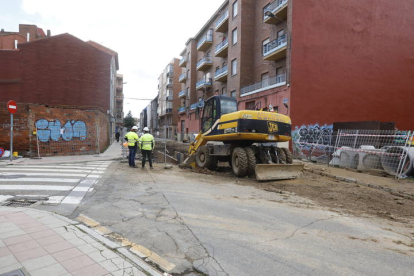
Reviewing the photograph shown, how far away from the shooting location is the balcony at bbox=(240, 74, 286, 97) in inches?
758

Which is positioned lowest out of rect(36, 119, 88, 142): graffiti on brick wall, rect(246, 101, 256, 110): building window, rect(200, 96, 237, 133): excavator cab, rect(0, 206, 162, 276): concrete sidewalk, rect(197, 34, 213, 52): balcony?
rect(0, 206, 162, 276): concrete sidewalk

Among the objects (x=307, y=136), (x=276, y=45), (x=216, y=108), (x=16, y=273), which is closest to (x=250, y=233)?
(x=16, y=273)

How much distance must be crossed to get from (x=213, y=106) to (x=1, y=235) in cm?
791

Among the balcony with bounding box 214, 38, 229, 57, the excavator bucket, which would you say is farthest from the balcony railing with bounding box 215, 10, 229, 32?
the excavator bucket

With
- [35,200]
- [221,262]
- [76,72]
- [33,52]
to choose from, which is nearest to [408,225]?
[221,262]

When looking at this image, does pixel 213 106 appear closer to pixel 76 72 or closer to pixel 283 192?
pixel 283 192

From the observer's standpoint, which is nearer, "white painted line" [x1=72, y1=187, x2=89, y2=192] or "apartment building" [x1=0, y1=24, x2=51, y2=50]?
"white painted line" [x1=72, y1=187, x2=89, y2=192]

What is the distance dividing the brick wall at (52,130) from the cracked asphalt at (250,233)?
30.7 ft

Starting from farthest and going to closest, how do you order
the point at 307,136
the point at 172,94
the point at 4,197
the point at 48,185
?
the point at 172,94, the point at 307,136, the point at 48,185, the point at 4,197

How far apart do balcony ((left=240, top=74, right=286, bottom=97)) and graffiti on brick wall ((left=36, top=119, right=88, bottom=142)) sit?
42.9 ft

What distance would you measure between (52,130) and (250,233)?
533 inches

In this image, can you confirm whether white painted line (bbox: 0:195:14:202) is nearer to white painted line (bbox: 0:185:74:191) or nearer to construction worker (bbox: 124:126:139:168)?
white painted line (bbox: 0:185:74:191)

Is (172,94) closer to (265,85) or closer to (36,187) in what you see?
(265,85)

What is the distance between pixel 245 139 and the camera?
8977 mm
